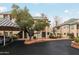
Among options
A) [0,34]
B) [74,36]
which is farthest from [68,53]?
[0,34]

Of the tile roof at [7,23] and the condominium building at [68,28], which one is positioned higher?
the tile roof at [7,23]

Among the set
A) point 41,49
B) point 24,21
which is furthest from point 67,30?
point 24,21

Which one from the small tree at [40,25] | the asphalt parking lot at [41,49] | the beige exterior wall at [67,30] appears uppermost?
the small tree at [40,25]

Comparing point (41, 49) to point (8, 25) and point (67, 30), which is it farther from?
point (8, 25)

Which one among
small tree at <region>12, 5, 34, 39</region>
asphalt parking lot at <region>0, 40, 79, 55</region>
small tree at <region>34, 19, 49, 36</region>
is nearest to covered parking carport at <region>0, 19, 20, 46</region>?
small tree at <region>12, 5, 34, 39</region>

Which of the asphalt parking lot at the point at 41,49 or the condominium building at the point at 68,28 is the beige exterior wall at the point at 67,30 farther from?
the asphalt parking lot at the point at 41,49

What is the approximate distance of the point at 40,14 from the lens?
766 inches

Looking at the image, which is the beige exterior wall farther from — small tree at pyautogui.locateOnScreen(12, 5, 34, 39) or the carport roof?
the carport roof

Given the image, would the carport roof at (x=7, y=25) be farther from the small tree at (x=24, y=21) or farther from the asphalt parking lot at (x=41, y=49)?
the asphalt parking lot at (x=41, y=49)

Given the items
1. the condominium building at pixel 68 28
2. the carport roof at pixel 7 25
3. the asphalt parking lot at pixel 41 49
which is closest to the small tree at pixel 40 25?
the condominium building at pixel 68 28

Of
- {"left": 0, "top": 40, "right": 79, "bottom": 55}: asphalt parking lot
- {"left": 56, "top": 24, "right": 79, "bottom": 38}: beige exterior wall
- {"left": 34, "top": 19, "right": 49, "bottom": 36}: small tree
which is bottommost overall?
{"left": 0, "top": 40, "right": 79, "bottom": 55}: asphalt parking lot

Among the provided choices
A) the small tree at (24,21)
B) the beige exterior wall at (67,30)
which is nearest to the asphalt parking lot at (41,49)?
the beige exterior wall at (67,30)

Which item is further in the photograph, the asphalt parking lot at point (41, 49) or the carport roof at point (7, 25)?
the carport roof at point (7, 25)
